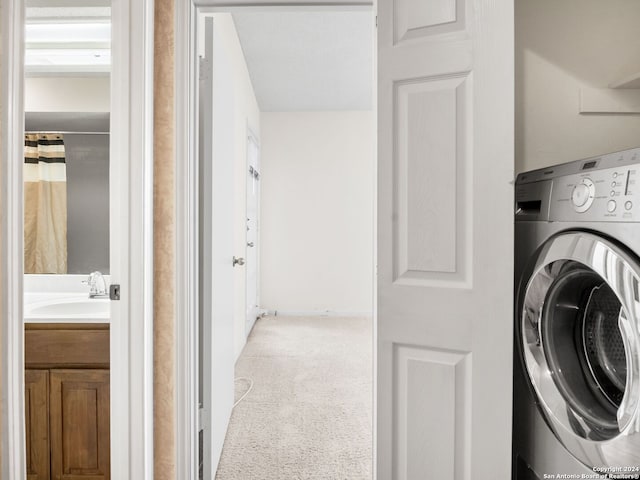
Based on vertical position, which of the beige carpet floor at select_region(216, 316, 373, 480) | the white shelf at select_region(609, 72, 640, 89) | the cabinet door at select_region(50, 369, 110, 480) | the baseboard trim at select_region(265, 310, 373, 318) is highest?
the white shelf at select_region(609, 72, 640, 89)

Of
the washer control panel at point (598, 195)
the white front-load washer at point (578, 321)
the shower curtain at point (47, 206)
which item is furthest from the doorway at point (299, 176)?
the washer control panel at point (598, 195)

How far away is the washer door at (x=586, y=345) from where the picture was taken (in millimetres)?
858

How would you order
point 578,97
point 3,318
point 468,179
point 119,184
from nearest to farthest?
point 3,318 → point 468,179 → point 119,184 → point 578,97

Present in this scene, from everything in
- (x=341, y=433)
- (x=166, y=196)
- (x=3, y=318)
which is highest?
(x=166, y=196)

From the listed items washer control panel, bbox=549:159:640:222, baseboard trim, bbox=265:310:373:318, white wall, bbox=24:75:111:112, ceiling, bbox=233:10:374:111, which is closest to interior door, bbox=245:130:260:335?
baseboard trim, bbox=265:310:373:318

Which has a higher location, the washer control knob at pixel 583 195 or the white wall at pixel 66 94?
the white wall at pixel 66 94

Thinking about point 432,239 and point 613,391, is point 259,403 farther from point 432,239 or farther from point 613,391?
point 613,391

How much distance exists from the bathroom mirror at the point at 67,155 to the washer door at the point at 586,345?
211 centimetres

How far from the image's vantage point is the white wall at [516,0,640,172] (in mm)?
1670

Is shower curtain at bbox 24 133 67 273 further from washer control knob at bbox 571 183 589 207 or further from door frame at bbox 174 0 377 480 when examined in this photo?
washer control knob at bbox 571 183 589 207

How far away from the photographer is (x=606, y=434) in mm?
949

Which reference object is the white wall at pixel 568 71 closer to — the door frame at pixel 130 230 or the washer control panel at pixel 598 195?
the washer control panel at pixel 598 195

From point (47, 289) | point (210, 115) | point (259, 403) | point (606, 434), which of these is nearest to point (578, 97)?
point (606, 434)

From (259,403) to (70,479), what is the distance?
1.17 m
